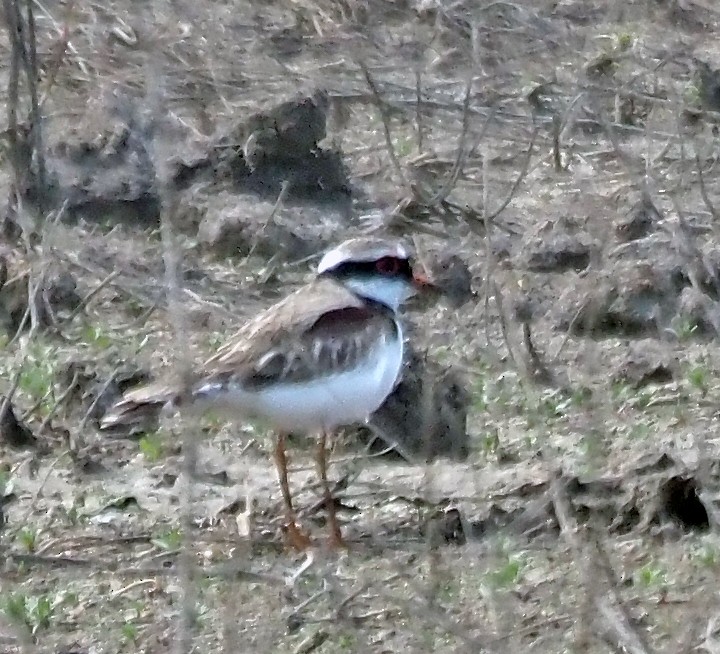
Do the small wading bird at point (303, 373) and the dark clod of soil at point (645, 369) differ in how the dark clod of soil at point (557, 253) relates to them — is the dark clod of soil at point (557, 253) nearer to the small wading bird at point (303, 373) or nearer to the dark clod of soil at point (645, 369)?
the dark clod of soil at point (645, 369)

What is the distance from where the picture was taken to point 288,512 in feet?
15.7

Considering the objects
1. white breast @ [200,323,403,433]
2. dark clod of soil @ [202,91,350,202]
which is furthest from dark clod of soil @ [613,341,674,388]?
dark clod of soil @ [202,91,350,202]

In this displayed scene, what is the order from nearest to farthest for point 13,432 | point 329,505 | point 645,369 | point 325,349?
point 329,505, point 325,349, point 13,432, point 645,369

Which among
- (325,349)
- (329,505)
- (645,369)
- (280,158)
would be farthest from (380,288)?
(280,158)

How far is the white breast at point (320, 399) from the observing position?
15.4ft

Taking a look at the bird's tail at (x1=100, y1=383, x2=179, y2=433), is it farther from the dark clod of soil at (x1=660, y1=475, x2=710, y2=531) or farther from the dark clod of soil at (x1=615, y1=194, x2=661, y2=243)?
the dark clod of soil at (x1=615, y1=194, x2=661, y2=243)

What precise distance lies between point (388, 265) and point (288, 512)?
97 centimetres

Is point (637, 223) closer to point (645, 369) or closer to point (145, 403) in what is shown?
point (645, 369)

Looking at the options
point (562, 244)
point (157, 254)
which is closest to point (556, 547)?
point (562, 244)

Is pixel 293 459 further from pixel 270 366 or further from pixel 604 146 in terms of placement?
pixel 604 146

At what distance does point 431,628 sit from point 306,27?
6.22 meters

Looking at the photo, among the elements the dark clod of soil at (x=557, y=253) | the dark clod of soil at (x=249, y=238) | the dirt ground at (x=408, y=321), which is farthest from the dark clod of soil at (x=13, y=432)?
the dark clod of soil at (x=557, y=253)

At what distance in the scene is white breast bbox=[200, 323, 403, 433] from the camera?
4695 mm

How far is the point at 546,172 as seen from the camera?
25.8 ft
